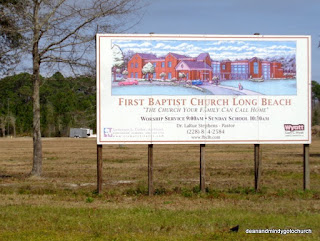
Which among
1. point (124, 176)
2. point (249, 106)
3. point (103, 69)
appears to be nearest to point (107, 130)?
point (103, 69)

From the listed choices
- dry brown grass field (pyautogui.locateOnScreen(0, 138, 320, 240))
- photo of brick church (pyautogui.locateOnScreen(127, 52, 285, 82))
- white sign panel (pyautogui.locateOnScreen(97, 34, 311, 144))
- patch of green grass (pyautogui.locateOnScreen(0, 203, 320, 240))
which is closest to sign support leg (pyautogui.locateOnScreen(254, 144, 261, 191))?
dry brown grass field (pyautogui.locateOnScreen(0, 138, 320, 240))

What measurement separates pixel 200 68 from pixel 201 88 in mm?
502

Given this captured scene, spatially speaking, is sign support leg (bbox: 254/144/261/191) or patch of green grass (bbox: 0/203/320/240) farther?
sign support leg (bbox: 254/144/261/191)

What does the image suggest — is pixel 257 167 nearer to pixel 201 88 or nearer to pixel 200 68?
pixel 201 88

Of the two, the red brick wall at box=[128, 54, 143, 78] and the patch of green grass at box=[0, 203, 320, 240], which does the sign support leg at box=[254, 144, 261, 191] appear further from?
the red brick wall at box=[128, 54, 143, 78]

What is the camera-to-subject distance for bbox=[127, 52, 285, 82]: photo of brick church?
516 inches

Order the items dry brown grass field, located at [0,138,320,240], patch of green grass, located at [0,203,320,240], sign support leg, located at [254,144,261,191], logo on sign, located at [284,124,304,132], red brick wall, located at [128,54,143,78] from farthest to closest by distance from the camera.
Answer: sign support leg, located at [254,144,261,191]
logo on sign, located at [284,124,304,132]
red brick wall, located at [128,54,143,78]
dry brown grass field, located at [0,138,320,240]
patch of green grass, located at [0,203,320,240]

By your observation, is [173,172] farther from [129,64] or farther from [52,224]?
[52,224]

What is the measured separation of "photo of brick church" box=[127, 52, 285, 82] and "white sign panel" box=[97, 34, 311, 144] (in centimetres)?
2

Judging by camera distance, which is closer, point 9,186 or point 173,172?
point 9,186

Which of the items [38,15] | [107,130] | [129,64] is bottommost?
[107,130]

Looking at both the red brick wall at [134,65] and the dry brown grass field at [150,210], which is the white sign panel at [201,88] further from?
the dry brown grass field at [150,210]

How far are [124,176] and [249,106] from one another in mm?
7381

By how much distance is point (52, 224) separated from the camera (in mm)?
9203
